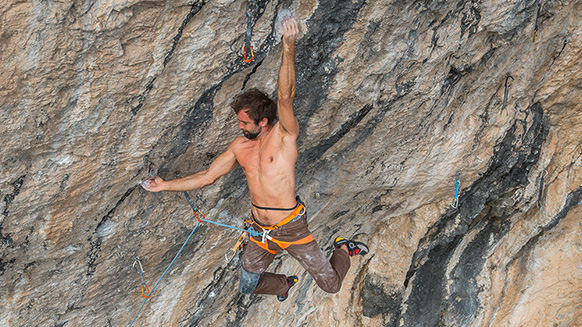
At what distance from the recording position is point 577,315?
5.91 meters

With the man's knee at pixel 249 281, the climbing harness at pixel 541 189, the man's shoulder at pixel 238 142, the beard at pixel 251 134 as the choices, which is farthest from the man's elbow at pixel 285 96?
the climbing harness at pixel 541 189

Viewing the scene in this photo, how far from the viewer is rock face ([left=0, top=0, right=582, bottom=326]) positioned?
9.22 ft

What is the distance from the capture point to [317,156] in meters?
4.38

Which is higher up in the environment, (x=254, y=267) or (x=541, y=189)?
(x=541, y=189)

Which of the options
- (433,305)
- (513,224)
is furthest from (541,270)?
(433,305)

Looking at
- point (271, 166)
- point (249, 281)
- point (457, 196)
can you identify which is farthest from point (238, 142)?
point (457, 196)

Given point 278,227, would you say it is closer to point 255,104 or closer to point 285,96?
point 255,104

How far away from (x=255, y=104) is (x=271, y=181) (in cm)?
65

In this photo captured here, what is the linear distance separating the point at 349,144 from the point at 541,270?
9.90ft

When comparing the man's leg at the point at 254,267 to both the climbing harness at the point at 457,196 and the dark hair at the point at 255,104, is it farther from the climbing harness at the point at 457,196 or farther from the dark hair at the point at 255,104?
the climbing harness at the point at 457,196

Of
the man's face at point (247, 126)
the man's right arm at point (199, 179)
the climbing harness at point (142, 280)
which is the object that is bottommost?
the climbing harness at point (142, 280)

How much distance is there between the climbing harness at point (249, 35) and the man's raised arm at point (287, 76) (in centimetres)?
25

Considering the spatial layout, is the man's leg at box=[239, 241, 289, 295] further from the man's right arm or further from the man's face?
the man's face

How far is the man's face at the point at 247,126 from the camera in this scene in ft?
10.8
